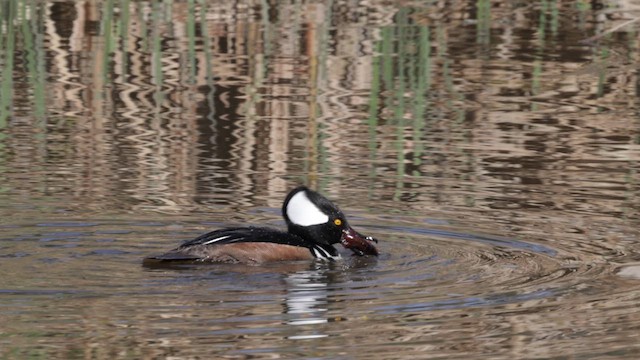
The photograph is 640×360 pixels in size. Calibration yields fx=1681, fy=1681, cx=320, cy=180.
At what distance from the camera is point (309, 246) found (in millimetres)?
9742

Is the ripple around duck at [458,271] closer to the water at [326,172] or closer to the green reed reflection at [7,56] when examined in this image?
the water at [326,172]

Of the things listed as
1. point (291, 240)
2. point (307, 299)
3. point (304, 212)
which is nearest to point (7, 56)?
point (304, 212)

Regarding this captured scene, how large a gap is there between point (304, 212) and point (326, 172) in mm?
1788

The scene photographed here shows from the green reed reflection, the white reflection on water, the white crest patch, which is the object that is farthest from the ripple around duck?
the green reed reflection

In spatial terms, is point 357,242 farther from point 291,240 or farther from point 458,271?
point 458,271

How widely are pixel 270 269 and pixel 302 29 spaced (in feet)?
26.4

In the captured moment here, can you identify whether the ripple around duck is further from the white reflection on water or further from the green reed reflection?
the green reed reflection

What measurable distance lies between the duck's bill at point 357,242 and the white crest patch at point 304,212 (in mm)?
173

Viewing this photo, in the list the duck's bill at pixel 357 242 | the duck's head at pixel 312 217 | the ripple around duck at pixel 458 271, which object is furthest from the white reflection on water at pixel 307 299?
the duck's head at pixel 312 217

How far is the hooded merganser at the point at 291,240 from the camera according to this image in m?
9.22

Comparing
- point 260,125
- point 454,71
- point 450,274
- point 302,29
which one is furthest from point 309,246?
point 302,29

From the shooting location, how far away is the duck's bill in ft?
31.6

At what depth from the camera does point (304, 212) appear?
997 cm

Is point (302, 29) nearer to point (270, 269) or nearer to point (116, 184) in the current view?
point (116, 184)
